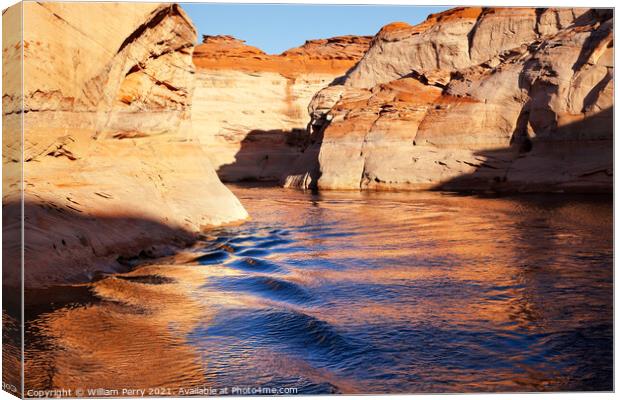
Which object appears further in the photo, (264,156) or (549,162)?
(264,156)

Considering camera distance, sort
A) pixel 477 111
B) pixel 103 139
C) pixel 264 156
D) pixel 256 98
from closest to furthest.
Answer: pixel 103 139 < pixel 477 111 < pixel 264 156 < pixel 256 98

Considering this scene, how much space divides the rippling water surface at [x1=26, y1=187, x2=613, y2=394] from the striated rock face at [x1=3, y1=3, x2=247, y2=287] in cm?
45

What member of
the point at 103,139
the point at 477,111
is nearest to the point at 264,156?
the point at 477,111

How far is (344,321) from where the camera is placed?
398 cm

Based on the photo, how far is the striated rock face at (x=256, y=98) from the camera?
34.6 meters

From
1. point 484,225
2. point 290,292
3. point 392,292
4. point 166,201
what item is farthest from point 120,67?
point 484,225

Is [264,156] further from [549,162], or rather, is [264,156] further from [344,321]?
[344,321]

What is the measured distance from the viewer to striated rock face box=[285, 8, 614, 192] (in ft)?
51.3

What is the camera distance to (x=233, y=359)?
317 cm

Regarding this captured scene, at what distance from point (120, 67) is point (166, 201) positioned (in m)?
1.80
